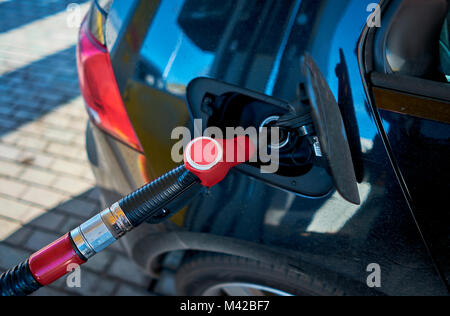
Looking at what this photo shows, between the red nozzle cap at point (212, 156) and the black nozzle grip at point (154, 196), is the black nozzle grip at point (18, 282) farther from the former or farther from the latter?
the red nozzle cap at point (212, 156)

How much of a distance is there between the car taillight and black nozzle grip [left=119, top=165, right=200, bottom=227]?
362 mm

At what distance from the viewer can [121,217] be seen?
3.01 feet

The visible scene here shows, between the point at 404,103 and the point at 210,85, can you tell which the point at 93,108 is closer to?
the point at 210,85

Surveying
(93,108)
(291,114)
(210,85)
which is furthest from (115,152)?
(291,114)

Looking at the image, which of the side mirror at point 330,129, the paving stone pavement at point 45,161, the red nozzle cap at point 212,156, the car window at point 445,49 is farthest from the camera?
the paving stone pavement at point 45,161

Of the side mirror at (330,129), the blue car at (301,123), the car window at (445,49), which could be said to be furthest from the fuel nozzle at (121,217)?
the car window at (445,49)

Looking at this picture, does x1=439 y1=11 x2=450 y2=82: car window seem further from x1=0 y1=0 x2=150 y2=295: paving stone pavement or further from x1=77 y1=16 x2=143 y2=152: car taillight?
x1=0 y1=0 x2=150 y2=295: paving stone pavement

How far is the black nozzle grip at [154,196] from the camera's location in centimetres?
92

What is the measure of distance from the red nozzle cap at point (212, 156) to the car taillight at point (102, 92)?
42 centimetres

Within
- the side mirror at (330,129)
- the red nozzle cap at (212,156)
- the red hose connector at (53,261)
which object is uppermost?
the side mirror at (330,129)

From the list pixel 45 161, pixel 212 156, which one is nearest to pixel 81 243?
pixel 212 156

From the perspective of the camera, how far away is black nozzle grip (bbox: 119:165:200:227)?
0.92m

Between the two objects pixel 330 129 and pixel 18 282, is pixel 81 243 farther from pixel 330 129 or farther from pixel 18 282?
pixel 330 129

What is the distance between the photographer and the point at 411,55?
3.35ft
